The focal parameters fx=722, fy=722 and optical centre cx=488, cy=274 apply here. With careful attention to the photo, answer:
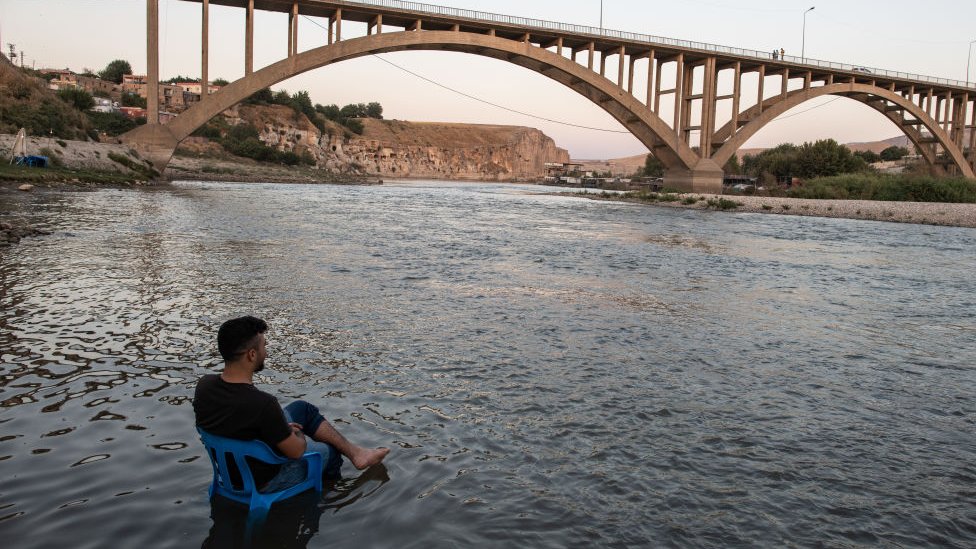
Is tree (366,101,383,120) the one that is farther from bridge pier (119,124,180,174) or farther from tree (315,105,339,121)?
bridge pier (119,124,180,174)

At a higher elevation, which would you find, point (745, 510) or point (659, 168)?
point (659, 168)

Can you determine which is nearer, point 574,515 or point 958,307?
point 574,515

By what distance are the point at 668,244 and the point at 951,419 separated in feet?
47.7

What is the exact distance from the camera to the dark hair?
351cm

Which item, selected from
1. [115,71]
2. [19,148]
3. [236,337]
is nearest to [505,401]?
[236,337]

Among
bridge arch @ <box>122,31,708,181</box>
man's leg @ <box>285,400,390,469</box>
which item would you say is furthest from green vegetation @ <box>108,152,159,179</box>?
man's leg @ <box>285,400,390,469</box>

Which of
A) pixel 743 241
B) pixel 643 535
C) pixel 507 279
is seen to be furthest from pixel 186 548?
pixel 743 241

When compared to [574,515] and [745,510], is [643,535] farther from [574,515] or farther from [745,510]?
[745,510]

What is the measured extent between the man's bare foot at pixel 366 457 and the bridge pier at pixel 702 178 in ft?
171

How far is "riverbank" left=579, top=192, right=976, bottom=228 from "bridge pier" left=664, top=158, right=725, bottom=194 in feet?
17.5

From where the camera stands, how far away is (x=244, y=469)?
3.54 m

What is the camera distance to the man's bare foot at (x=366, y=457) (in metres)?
3.96

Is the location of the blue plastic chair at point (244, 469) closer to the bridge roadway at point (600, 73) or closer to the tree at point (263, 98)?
the bridge roadway at point (600, 73)

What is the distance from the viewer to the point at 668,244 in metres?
19.8
